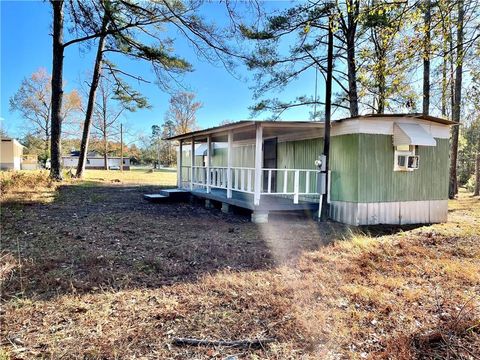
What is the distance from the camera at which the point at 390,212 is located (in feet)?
26.4

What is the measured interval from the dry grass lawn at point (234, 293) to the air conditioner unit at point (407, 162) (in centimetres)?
194

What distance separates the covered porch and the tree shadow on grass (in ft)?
1.83

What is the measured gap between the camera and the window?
7.92 meters

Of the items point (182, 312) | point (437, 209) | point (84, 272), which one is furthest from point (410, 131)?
point (84, 272)

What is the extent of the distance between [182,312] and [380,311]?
197 centimetres

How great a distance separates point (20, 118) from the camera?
32312 mm

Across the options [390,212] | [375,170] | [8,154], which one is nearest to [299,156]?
[375,170]

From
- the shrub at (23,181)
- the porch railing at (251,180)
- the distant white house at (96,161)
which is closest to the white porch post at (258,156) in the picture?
the porch railing at (251,180)

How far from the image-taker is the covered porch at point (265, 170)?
7.91m

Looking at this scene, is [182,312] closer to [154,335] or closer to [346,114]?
[154,335]

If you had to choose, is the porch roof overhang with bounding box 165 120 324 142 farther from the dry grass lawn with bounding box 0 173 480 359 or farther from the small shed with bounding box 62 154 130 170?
the small shed with bounding box 62 154 130 170

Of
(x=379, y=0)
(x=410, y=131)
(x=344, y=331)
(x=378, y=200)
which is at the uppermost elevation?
(x=379, y=0)

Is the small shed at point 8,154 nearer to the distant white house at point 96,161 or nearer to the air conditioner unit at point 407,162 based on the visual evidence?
the distant white house at point 96,161

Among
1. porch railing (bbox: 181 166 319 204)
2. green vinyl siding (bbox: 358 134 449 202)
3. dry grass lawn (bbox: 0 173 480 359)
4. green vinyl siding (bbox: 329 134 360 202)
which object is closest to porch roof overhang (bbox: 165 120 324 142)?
green vinyl siding (bbox: 329 134 360 202)
